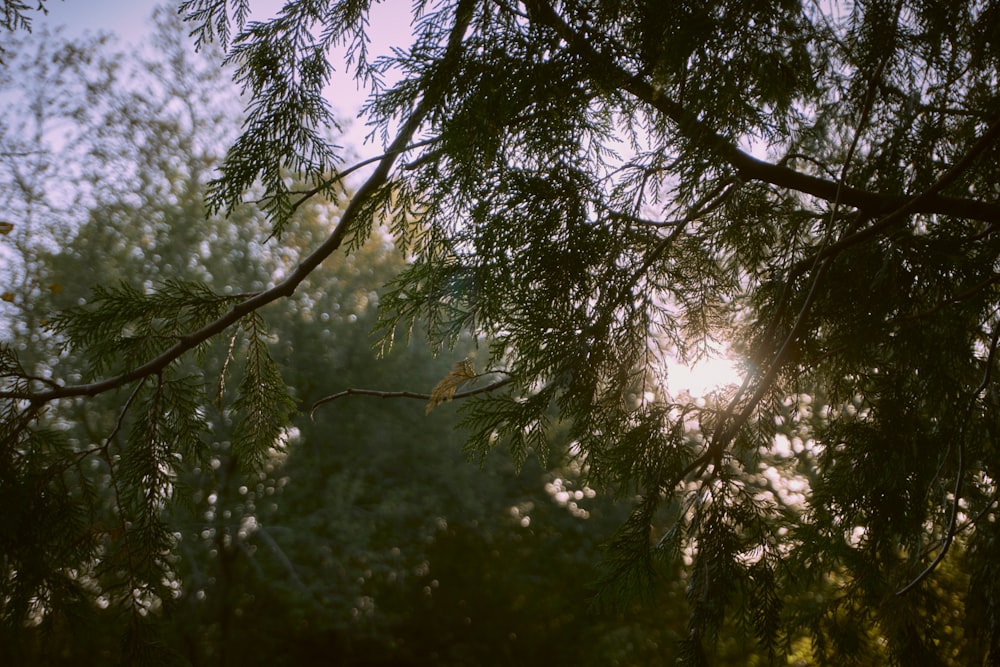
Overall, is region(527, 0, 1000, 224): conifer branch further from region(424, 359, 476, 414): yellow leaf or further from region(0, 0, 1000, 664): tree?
region(424, 359, 476, 414): yellow leaf

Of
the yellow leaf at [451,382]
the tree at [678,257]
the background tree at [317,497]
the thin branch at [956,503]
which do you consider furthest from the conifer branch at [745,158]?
the background tree at [317,497]

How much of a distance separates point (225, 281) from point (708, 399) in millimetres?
8921

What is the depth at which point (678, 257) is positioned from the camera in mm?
2875

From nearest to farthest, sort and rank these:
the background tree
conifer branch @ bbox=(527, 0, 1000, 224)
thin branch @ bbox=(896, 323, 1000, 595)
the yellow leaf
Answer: thin branch @ bbox=(896, 323, 1000, 595) → conifer branch @ bbox=(527, 0, 1000, 224) → the yellow leaf → the background tree

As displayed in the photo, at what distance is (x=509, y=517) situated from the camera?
11.5 m

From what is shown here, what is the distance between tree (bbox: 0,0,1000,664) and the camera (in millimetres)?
2170

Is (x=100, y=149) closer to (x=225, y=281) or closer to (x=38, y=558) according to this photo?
(x=225, y=281)

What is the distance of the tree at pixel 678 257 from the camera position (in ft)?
7.12

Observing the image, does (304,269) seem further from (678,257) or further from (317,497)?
(317,497)

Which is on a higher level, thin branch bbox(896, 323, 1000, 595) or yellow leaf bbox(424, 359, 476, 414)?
yellow leaf bbox(424, 359, 476, 414)

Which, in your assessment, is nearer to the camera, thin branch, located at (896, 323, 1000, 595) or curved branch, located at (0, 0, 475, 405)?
thin branch, located at (896, 323, 1000, 595)

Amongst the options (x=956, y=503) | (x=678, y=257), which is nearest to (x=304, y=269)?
(x=678, y=257)

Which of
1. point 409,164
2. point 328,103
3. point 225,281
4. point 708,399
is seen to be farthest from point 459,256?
point 225,281

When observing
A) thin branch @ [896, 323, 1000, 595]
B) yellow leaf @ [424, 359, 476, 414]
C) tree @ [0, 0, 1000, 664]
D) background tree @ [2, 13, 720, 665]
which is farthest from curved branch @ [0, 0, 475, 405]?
background tree @ [2, 13, 720, 665]
